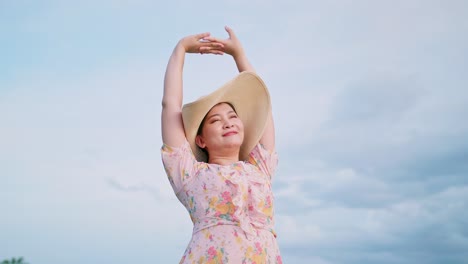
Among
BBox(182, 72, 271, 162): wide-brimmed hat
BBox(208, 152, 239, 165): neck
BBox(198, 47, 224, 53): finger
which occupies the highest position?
BBox(198, 47, 224, 53): finger

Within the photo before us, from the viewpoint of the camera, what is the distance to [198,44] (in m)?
4.94

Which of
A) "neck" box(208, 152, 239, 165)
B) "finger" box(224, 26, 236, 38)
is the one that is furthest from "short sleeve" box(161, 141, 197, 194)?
"finger" box(224, 26, 236, 38)

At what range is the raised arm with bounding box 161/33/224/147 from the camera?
4.58 meters

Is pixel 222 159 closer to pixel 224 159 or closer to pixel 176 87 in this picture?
pixel 224 159

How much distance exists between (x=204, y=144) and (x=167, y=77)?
0.60m

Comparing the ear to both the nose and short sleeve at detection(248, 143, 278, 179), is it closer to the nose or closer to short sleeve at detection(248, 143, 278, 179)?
the nose

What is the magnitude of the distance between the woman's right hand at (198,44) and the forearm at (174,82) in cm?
12

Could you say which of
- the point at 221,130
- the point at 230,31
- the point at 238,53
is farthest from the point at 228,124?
the point at 230,31

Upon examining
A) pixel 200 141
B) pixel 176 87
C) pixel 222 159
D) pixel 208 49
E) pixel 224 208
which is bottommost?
pixel 224 208

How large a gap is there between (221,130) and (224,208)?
25.0 inches

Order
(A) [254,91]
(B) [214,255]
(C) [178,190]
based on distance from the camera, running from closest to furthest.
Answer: (B) [214,255], (C) [178,190], (A) [254,91]

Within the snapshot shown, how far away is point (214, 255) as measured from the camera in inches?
163

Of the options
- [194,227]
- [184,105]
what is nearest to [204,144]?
[184,105]

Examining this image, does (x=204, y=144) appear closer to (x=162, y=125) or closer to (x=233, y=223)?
(x=162, y=125)
